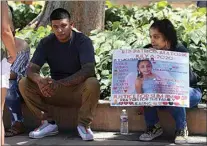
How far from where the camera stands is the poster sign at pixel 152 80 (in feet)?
17.9

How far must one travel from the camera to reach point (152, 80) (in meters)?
5.51

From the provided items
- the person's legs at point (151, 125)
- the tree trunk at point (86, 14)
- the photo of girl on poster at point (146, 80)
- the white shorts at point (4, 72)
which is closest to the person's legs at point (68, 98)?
the photo of girl on poster at point (146, 80)

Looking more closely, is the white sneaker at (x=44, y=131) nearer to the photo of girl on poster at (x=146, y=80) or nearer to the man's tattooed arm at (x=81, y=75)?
the man's tattooed arm at (x=81, y=75)

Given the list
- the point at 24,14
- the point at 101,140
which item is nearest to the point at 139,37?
the point at 101,140

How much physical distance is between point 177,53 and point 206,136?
102 cm

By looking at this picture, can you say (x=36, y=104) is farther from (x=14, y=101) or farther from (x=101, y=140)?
(x=101, y=140)

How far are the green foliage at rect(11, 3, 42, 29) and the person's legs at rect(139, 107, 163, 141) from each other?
581cm

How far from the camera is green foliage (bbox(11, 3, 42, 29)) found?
432 inches

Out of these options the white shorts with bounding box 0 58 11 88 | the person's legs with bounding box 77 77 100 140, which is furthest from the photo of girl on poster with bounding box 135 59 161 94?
the white shorts with bounding box 0 58 11 88

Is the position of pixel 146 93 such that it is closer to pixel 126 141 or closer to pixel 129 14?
pixel 126 141

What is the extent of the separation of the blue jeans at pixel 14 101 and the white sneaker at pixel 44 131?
12.4 inches

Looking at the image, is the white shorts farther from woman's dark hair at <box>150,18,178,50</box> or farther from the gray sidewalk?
woman's dark hair at <box>150,18,178,50</box>

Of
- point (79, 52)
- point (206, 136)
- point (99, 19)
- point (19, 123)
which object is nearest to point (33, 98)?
point (19, 123)

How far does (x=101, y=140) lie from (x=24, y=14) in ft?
20.1
